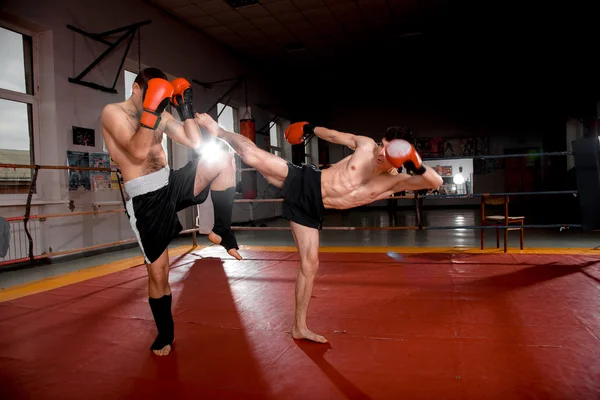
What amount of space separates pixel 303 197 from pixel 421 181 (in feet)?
1.88

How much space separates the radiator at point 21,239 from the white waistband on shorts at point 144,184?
323cm

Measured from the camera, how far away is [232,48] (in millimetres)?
8625

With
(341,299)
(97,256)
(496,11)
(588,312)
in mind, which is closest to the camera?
(588,312)

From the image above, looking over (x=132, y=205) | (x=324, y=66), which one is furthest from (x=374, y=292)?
(x=324, y=66)

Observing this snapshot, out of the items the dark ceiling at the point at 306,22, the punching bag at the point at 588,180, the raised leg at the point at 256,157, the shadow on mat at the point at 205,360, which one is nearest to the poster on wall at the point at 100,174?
the dark ceiling at the point at 306,22

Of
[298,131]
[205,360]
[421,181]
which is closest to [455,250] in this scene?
[421,181]

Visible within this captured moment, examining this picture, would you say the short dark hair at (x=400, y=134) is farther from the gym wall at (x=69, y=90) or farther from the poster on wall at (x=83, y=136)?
the poster on wall at (x=83, y=136)

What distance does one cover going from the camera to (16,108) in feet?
14.8

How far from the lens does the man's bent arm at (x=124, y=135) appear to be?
1679 millimetres

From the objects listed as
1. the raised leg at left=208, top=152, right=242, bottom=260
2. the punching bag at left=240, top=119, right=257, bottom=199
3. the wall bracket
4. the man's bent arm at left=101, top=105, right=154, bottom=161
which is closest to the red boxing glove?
the man's bent arm at left=101, top=105, right=154, bottom=161

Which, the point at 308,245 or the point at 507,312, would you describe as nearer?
the point at 308,245

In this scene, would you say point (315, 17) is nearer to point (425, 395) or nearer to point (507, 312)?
point (507, 312)

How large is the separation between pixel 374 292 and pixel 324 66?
342 inches

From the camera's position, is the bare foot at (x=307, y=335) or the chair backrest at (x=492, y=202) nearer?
the bare foot at (x=307, y=335)
